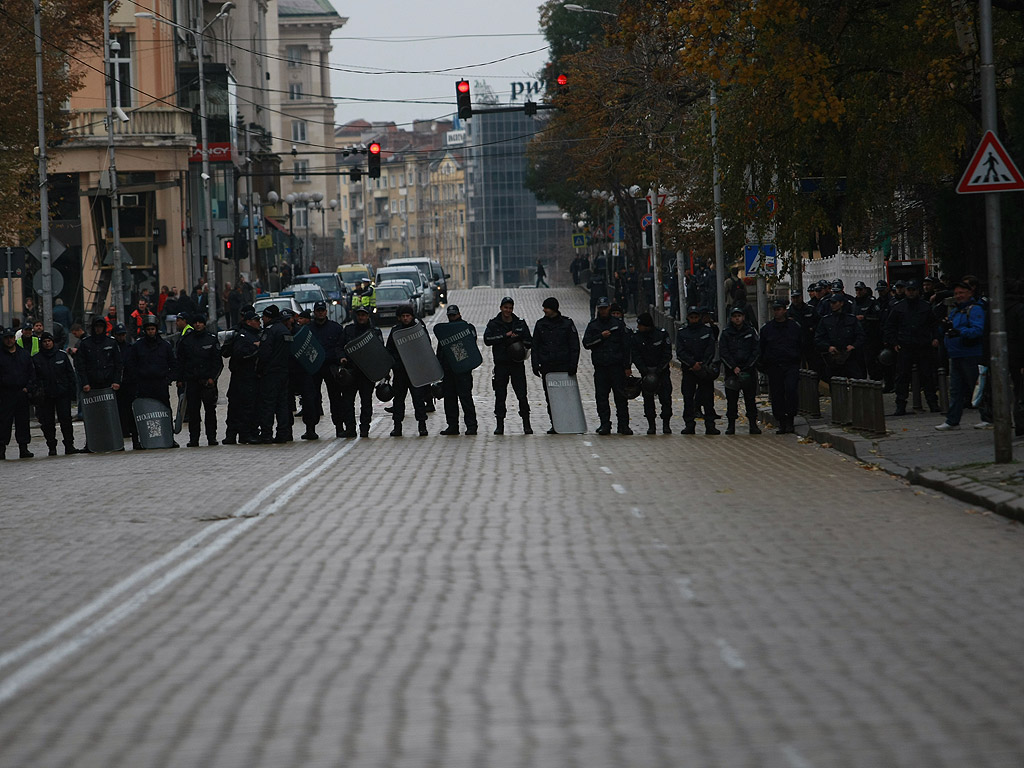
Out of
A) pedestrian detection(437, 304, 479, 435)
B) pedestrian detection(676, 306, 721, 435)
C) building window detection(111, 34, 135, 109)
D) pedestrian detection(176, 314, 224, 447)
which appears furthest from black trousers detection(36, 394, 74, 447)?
building window detection(111, 34, 135, 109)

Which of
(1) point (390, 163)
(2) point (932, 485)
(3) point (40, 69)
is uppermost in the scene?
(1) point (390, 163)

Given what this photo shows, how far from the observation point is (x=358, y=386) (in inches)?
927

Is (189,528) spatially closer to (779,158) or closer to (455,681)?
(455,681)

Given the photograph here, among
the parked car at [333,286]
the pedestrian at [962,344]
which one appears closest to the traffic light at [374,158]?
the parked car at [333,286]

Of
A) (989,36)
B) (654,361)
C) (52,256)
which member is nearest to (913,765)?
(989,36)

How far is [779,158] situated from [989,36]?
7438 mm

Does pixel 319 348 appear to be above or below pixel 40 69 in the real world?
below

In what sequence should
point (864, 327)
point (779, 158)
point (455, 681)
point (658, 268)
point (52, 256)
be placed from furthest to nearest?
point (658, 268) < point (52, 256) < point (864, 327) < point (779, 158) < point (455, 681)

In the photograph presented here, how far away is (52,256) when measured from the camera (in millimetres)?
33938

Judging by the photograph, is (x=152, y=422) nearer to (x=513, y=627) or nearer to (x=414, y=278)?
(x=513, y=627)

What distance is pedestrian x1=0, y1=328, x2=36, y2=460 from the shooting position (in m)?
22.4

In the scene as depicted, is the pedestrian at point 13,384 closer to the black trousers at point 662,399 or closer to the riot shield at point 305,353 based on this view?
the riot shield at point 305,353

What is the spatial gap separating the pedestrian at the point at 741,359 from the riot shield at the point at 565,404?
2.05 meters

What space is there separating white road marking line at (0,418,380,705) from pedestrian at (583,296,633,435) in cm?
842
